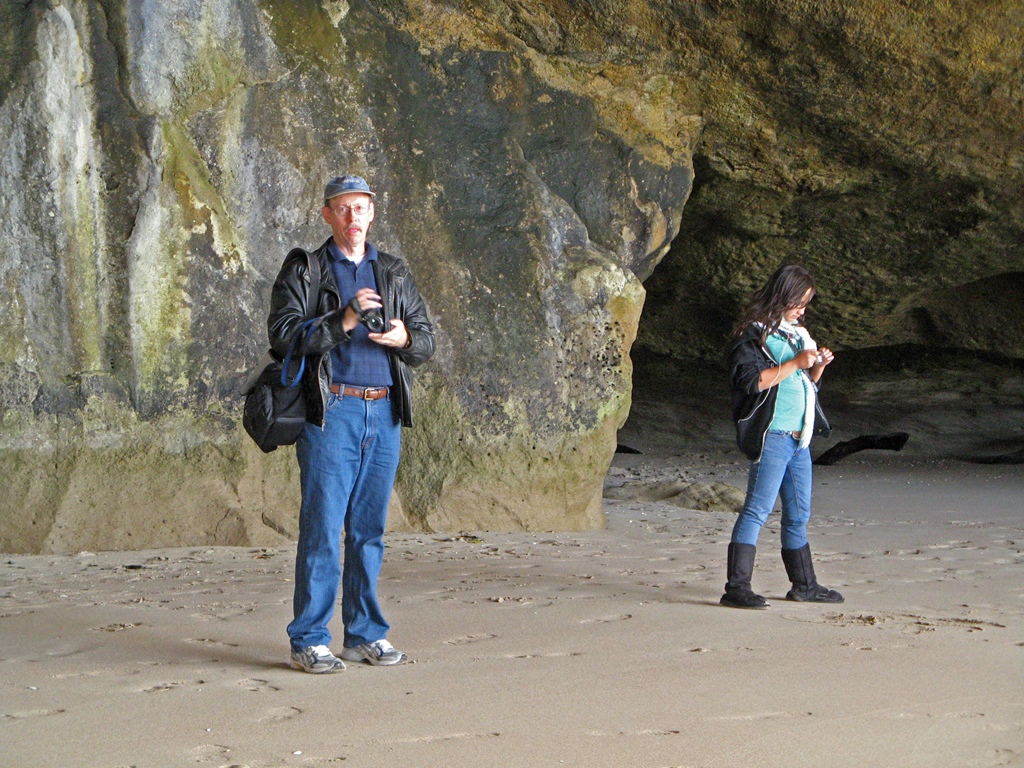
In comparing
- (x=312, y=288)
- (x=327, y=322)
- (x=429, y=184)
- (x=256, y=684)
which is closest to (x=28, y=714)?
(x=256, y=684)

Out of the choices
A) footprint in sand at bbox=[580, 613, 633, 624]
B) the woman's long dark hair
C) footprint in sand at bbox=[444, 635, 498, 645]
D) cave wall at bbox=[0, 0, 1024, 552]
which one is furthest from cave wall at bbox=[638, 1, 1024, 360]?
footprint in sand at bbox=[444, 635, 498, 645]

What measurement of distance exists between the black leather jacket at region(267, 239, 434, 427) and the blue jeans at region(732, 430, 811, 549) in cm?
175

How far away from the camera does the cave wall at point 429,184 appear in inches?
254

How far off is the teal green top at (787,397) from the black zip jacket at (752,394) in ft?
0.14

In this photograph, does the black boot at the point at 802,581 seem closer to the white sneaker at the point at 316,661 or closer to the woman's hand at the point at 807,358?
the woman's hand at the point at 807,358

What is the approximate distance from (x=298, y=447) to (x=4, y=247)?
353 centimetres

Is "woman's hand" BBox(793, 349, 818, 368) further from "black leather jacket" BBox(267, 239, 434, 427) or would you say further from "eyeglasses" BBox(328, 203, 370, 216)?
"eyeglasses" BBox(328, 203, 370, 216)

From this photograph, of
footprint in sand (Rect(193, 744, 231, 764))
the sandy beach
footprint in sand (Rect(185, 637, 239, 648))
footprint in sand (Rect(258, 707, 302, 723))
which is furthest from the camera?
footprint in sand (Rect(185, 637, 239, 648))

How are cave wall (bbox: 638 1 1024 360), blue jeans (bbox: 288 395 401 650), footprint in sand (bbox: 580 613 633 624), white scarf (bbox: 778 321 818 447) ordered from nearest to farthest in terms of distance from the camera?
1. blue jeans (bbox: 288 395 401 650)
2. footprint in sand (bbox: 580 613 633 624)
3. white scarf (bbox: 778 321 818 447)
4. cave wall (bbox: 638 1 1024 360)

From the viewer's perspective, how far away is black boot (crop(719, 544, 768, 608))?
4.75 metres

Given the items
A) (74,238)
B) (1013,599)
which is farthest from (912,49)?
(74,238)

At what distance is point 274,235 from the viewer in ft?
22.9

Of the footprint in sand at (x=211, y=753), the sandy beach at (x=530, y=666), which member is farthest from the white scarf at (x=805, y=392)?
the footprint in sand at (x=211, y=753)

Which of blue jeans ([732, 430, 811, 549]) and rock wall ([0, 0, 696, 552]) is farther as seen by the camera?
rock wall ([0, 0, 696, 552])
